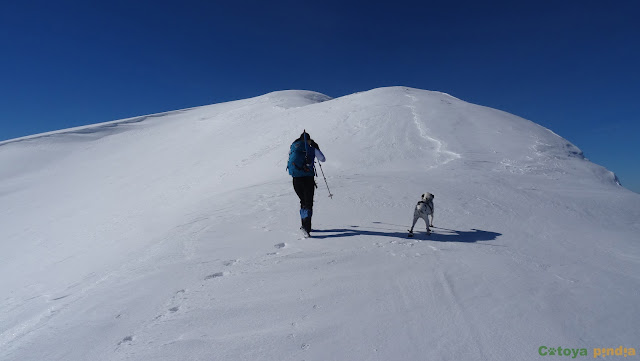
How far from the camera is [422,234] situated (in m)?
6.44

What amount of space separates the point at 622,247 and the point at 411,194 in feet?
14.8

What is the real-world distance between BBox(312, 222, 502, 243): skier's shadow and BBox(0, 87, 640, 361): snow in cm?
6

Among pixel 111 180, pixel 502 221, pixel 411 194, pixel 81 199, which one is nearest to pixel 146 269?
pixel 411 194

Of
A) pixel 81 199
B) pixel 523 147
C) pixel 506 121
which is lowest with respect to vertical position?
pixel 81 199

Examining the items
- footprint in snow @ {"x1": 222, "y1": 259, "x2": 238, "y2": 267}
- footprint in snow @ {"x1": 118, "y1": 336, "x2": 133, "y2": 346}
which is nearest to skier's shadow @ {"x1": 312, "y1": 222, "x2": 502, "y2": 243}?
footprint in snow @ {"x1": 222, "y1": 259, "x2": 238, "y2": 267}

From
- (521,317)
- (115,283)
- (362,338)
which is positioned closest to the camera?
(362,338)

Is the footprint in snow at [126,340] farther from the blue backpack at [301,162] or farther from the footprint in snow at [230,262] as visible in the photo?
the blue backpack at [301,162]

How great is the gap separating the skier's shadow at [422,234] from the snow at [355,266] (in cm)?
6

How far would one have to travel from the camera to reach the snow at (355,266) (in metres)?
3.27

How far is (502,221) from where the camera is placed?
746 centimetres

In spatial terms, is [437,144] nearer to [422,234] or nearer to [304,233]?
[422,234]

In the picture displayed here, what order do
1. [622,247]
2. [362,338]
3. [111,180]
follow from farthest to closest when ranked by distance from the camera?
[111,180]
[622,247]
[362,338]

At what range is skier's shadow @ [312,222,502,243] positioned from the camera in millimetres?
6184

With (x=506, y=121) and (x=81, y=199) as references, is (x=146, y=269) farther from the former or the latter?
(x=506, y=121)
